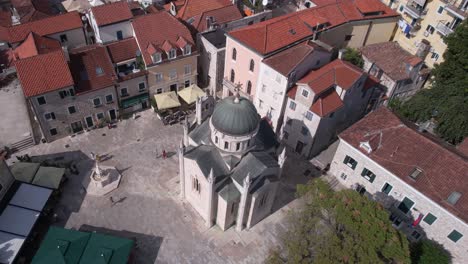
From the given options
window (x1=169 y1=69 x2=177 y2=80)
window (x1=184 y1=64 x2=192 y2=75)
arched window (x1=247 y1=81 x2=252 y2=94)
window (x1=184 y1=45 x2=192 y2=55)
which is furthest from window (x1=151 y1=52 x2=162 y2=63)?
arched window (x1=247 y1=81 x2=252 y2=94)

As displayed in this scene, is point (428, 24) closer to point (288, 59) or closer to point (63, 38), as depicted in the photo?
point (288, 59)

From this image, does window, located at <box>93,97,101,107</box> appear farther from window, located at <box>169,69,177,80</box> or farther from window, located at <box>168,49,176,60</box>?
window, located at <box>168,49,176,60</box>

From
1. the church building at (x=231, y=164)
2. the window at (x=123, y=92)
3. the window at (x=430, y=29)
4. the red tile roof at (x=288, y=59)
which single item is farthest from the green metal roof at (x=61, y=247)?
the window at (x=430, y=29)

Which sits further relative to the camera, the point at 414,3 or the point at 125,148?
the point at 414,3

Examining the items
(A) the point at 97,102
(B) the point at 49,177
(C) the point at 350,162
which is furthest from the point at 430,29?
(B) the point at 49,177

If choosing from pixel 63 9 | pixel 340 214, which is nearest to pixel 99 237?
pixel 340 214

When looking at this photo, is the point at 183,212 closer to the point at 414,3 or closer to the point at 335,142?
the point at 335,142
